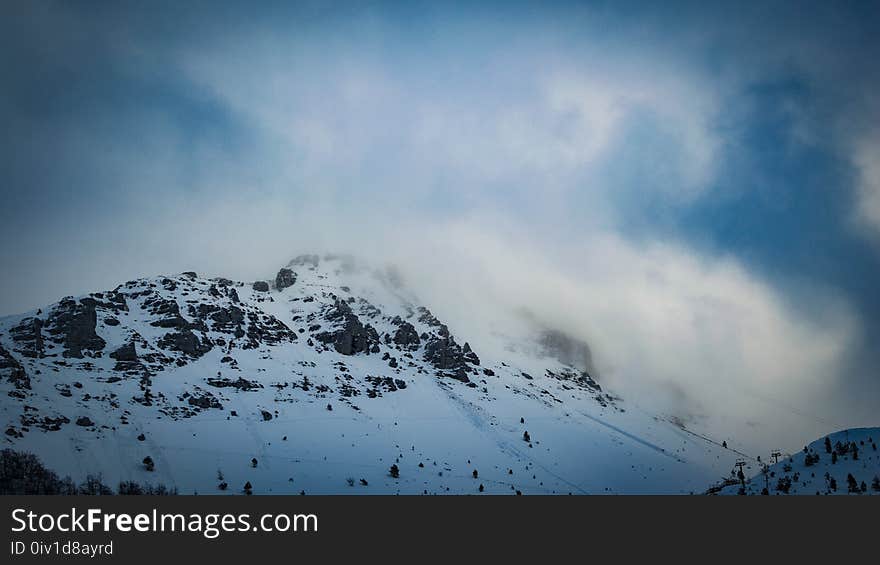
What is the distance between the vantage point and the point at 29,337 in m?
89.1

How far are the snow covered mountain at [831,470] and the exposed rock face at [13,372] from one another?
93.0m

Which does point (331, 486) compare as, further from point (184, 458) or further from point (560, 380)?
point (560, 380)

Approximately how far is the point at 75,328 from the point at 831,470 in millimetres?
117582

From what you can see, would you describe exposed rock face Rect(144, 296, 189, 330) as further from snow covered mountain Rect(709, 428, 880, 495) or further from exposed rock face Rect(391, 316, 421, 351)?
snow covered mountain Rect(709, 428, 880, 495)

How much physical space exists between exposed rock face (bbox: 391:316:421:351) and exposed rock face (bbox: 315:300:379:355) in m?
11.1

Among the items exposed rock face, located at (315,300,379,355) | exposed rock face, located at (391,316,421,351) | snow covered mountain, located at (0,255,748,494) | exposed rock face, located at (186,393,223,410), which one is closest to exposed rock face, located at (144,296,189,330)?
snow covered mountain, located at (0,255,748,494)

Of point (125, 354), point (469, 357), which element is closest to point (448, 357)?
point (469, 357)

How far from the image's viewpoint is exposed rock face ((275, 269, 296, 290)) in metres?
183

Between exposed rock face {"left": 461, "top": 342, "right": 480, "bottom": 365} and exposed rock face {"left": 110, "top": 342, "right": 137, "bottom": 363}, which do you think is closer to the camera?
exposed rock face {"left": 110, "top": 342, "right": 137, "bottom": 363}

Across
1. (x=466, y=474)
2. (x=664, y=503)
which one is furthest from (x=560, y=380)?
(x=664, y=503)

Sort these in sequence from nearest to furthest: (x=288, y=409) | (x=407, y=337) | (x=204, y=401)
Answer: (x=204, y=401) < (x=288, y=409) < (x=407, y=337)

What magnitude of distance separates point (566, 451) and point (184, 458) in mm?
78254

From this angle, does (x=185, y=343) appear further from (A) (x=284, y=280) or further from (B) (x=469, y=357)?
(B) (x=469, y=357)

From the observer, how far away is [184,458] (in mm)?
69500
